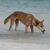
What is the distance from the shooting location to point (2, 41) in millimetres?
6609

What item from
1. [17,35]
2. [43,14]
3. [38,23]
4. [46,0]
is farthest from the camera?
[46,0]

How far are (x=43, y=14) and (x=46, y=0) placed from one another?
5.50 m

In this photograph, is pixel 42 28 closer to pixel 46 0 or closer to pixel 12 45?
pixel 12 45

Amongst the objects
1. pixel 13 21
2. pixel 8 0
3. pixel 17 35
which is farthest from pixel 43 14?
pixel 8 0

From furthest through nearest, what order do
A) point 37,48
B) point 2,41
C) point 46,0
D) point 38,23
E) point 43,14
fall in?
1. point 46,0
2. point 43,14
3. point 38,23
4. point 2,41
5. point 37,48

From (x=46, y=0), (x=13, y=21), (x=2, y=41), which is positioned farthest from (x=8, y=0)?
(x=2, y=41)

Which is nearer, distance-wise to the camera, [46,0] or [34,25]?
[34,25]

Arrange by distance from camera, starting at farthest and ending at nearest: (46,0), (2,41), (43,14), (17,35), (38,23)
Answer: (46,0) → (43,14) → (38,23) → (17,35) → (2,41)

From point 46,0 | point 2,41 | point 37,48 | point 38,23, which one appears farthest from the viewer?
point 46,0

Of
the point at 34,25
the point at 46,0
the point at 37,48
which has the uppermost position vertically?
the point at 46,0

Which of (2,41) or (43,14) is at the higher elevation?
(43,14)

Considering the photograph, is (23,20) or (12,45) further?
(23,20)

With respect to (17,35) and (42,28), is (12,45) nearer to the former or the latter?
(17,35)

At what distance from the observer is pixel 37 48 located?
595 centimetres
